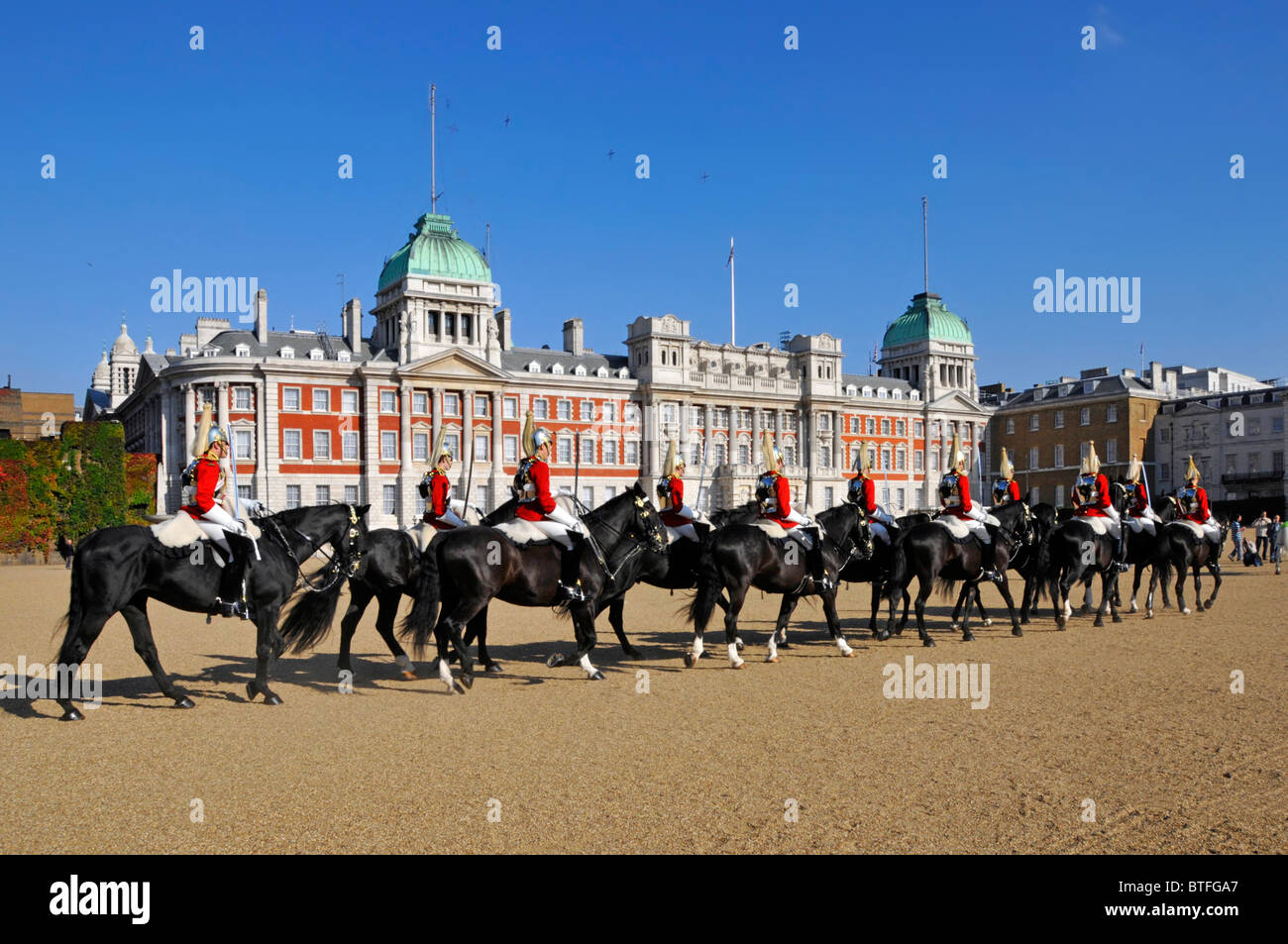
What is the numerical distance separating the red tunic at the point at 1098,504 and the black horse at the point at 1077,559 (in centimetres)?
41

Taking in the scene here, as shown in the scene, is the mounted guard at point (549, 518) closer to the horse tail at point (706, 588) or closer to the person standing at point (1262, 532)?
the horse tail at point (706, 588)

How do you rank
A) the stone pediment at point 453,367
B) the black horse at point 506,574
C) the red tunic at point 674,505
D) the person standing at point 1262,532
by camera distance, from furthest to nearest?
1. the stone pediment at point 453,367
2. the person standing at point 1262,532
3. the red tunic at point 674,505
4. the black horse at point 506,574

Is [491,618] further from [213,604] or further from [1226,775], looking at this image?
[1226,775]

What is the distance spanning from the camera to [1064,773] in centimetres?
828

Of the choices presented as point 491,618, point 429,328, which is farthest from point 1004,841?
point 429,328

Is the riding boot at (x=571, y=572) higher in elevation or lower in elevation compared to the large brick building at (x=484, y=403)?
lower

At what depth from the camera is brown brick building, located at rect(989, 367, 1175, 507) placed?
3278 inches

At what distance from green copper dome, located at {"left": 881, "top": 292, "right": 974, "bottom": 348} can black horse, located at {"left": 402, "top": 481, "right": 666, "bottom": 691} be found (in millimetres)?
85680

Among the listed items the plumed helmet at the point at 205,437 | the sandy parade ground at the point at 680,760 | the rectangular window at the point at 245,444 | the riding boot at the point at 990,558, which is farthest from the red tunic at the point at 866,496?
the rectangular window at the point at 245,444

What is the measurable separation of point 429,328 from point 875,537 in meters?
57.5

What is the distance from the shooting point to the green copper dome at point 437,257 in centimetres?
7106

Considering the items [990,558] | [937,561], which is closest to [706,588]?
[937,561]

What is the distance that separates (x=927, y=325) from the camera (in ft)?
312

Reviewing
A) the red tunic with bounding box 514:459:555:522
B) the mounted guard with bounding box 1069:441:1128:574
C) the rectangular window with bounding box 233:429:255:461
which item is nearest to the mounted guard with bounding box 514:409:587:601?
the red tunic with bounding box 514:459:555:522
